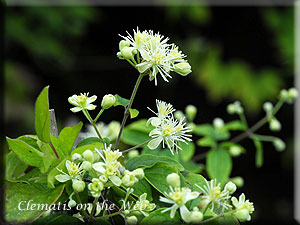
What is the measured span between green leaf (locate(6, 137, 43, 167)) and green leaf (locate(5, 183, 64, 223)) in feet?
0.11

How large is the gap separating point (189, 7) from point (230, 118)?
0.90 meters

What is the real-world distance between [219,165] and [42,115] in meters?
0.57

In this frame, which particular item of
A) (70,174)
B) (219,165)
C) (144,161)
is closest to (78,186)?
(70,174)

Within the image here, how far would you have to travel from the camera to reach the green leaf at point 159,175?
1.69 ft

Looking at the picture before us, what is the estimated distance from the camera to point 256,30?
2840mm

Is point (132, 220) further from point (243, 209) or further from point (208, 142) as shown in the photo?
point (208, 142)

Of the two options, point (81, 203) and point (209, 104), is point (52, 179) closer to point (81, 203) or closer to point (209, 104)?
point (81, 203)

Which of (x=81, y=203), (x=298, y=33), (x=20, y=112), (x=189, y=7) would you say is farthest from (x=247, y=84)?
(x=81, y=203)

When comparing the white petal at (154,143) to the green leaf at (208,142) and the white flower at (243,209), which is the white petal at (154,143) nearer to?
the white flower at (243,209)

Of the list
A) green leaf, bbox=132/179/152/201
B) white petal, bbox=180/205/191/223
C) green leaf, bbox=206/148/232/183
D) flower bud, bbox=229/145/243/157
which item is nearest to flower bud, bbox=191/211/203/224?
white petal, bbox=180/205/191/223

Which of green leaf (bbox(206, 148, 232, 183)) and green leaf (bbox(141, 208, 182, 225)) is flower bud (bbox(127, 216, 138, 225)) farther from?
green leaf (bbox(206, 148, 232, 183))

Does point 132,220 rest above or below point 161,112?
below

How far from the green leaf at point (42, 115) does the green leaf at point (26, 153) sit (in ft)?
0.12

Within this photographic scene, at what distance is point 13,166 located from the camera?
59 centimetres
